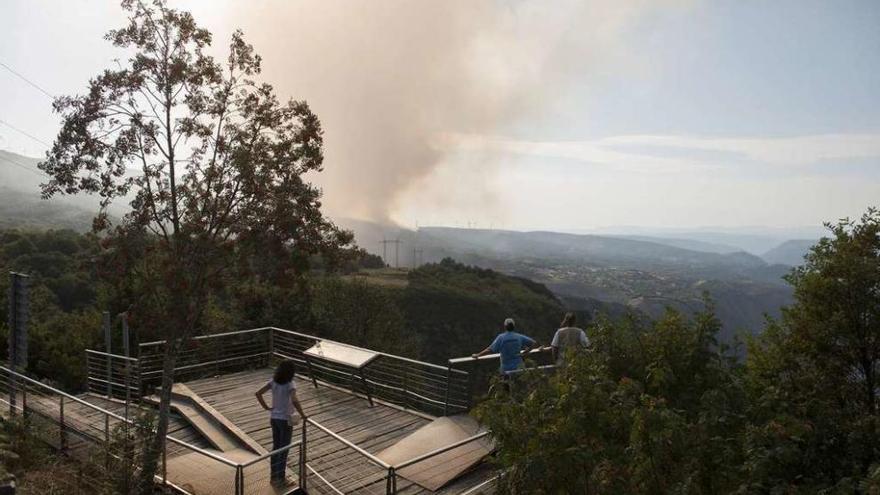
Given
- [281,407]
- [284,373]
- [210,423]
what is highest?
[284,373]

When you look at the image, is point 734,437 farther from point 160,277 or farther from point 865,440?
point 160,277

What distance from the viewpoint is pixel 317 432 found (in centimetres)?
1051

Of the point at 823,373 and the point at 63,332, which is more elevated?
the point at 823,373

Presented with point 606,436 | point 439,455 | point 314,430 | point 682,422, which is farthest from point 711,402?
point 314,430

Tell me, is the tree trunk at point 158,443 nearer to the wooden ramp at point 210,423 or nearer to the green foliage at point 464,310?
the wooden ramp at point 210,423

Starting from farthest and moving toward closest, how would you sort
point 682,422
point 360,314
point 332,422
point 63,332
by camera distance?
point 360,314 < point 63,332 < point 332,422 < point 682,422

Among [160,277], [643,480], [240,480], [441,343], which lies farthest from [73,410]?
[441,343]

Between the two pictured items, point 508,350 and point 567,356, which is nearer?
point 567,356

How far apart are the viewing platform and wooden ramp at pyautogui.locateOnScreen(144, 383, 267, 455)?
0.02 metres

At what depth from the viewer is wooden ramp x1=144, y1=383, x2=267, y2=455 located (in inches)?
401

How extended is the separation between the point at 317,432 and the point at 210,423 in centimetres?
219

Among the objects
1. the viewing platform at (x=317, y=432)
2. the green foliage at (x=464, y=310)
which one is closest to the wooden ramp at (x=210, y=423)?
the viewing platform at (x=317, y=432)

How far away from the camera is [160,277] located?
30.8ft

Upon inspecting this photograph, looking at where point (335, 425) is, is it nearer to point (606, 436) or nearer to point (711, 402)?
point (606, 436)
